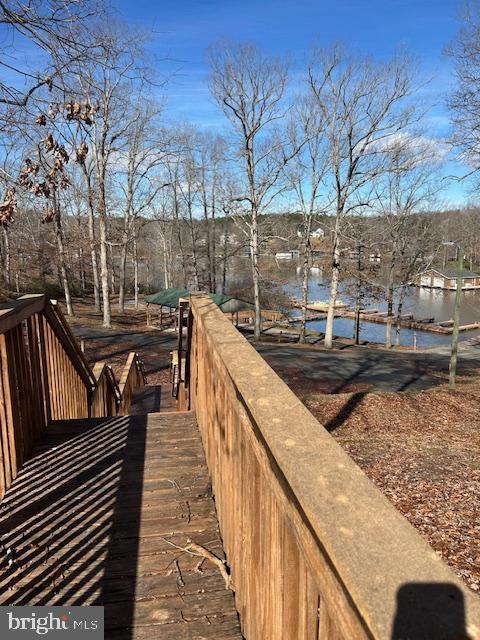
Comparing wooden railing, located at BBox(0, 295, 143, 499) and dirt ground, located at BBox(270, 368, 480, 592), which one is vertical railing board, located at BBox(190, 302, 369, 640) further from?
dirt ground, located at BBox(270, 368, 480, 592)

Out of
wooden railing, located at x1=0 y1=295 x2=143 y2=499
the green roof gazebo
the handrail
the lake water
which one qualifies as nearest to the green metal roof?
the green roof gazebo

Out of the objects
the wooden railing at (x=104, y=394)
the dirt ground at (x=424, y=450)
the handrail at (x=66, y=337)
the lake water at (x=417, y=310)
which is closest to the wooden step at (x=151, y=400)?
the wooden railing at (x=104, y=394)

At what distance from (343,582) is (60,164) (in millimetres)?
4670

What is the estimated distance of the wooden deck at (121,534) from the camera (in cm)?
219

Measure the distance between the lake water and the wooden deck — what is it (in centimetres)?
2979

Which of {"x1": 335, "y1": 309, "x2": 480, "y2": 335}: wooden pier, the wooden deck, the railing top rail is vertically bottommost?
{"x1": 335, "y1": 309, "x2": 480, "y2": 335}: wooden pier

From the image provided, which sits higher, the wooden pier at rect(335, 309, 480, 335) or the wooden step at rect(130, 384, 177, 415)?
the wooden step at rect(130, 384, 177, 415)

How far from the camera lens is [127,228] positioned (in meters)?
27.6

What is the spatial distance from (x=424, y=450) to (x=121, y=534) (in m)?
6.00

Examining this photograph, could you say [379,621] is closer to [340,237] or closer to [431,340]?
[340,237]

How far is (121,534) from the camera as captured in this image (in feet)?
8.96

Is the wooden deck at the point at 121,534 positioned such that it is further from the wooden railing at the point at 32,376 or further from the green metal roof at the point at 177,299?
the green metal roof at the point at 177,299

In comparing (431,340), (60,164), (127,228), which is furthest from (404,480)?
(431,340)

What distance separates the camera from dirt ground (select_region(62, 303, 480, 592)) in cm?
511
